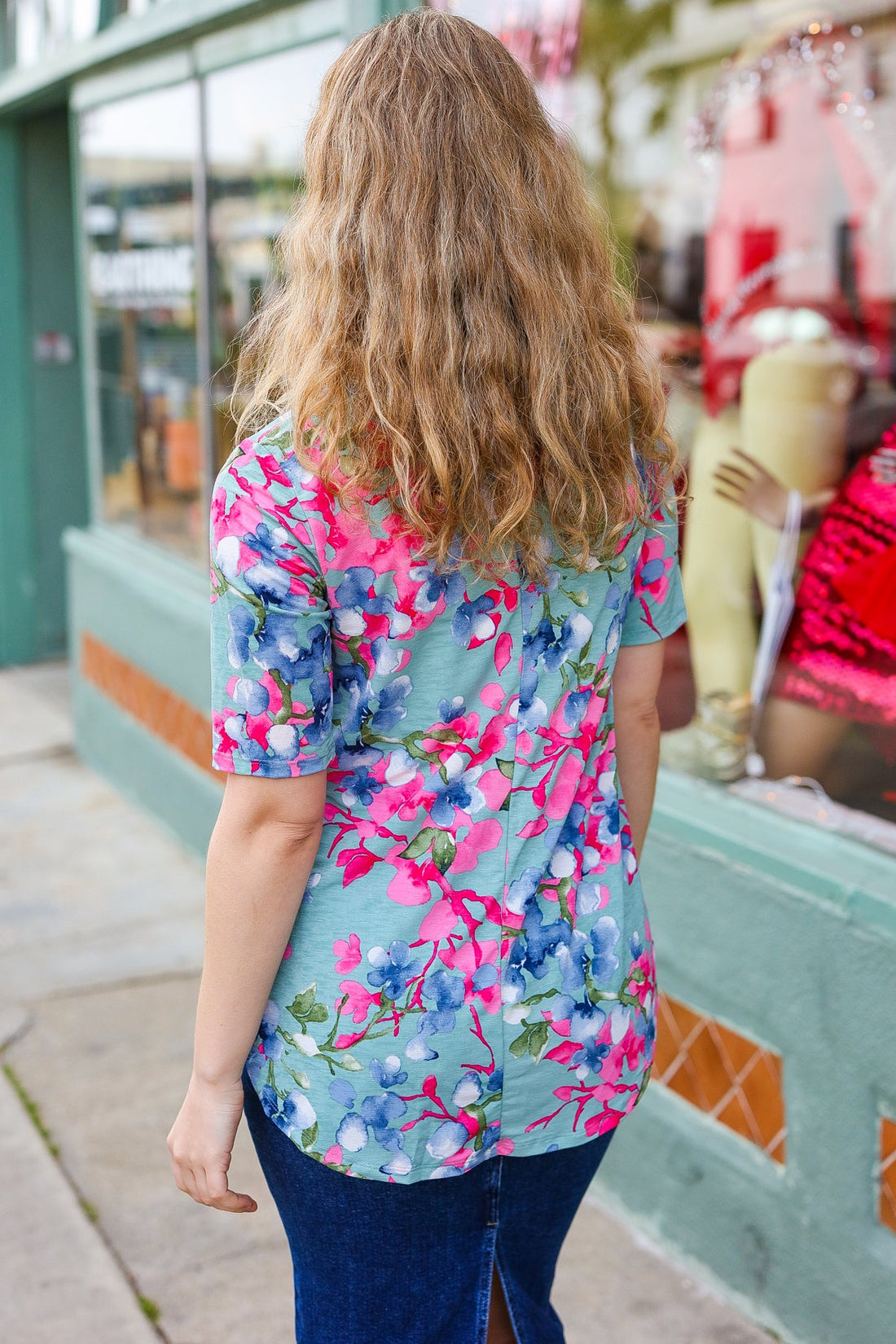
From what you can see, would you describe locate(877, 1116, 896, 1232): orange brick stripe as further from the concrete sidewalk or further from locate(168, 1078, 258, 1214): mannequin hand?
locate(168, 1078, 258, 1214): mannequin hand

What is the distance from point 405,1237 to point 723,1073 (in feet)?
4.41

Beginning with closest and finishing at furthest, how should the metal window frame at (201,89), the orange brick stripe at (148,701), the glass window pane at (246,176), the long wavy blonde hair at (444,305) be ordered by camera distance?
the long wavy blonde hair at (444,305), the metal window frame at (201,89), the glass window pane at (246,176), the orange brick stripe at (148,701)

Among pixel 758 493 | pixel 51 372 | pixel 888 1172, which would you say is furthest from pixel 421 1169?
pixel 51 372

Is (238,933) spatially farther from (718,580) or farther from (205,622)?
(205,622)

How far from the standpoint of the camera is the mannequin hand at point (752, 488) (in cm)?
289

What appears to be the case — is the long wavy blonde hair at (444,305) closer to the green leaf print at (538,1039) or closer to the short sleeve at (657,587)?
the short sleeve at (657,587)

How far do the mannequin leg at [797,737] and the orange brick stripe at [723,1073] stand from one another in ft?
1.72

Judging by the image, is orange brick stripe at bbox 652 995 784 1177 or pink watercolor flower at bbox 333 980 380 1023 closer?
pink watercolor flower at bbox 333 980 380 1023

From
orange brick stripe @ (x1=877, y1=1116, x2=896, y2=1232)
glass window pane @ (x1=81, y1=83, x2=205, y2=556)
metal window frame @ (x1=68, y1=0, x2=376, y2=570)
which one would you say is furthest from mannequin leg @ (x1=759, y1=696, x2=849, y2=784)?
glass window pane @ (x1=81, y1=83, x2=205, y2=556)

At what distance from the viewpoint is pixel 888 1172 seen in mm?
2277

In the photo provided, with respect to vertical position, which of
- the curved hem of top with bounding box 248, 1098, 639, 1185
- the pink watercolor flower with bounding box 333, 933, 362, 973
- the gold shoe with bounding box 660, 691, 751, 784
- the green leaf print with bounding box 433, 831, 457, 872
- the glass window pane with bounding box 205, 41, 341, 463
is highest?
the glass window pane with bounding box 205, 41, 341, 463

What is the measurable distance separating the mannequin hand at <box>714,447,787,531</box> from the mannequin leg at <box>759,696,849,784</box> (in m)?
0.40

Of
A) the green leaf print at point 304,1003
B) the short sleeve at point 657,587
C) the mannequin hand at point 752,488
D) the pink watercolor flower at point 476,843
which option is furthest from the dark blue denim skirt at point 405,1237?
the mannequin hand at point 752,488

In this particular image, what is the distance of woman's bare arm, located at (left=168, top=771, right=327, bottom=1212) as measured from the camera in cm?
132
